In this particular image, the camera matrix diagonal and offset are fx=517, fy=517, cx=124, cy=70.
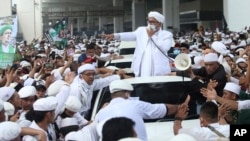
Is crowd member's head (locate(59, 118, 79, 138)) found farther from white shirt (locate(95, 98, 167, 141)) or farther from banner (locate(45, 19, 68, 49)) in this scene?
banner (locate(45, 19, 68, 49))

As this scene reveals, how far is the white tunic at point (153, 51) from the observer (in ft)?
26.7

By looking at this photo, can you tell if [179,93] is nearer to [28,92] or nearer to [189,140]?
[28,92]

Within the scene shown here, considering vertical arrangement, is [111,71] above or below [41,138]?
above

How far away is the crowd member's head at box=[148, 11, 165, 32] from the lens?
7726 millimetres

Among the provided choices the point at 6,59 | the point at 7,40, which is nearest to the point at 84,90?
the point at 6,59

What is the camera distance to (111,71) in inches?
315

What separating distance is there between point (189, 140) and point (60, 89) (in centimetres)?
365

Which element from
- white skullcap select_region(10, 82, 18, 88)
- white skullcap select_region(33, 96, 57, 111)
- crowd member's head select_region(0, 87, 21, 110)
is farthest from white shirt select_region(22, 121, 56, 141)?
white skullcap select_region(10, 82, 18, 88)

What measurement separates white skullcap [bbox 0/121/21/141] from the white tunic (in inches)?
149

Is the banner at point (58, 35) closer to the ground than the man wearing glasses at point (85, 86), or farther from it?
farther from it

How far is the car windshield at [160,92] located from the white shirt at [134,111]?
1.25 m

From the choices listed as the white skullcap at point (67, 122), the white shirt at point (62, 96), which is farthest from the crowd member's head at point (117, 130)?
the white shirt at point (62, 96)

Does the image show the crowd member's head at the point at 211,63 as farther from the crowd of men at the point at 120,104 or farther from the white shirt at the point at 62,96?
the white shirt at the point at 62,96

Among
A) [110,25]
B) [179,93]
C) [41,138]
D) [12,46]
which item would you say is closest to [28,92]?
[41,138]
